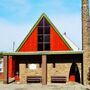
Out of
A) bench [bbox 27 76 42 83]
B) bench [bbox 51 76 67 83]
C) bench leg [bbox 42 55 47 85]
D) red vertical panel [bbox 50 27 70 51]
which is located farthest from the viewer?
red vertical panel [bbox 50 27 70 51]

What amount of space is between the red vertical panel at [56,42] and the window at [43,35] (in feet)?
1.58

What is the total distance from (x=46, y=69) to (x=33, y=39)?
4.91 m

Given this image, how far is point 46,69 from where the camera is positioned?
113 feet

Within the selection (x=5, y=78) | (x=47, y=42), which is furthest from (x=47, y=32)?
(x=5, y=78)

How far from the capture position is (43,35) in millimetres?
37812

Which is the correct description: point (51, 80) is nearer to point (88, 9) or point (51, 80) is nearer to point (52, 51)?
point (52, 51)

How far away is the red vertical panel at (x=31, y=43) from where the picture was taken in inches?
1481

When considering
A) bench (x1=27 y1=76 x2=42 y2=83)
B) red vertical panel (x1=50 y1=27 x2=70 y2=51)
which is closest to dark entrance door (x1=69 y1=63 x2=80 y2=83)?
red vertical panel (x1=50 y1=27 x2=70 y2=51)

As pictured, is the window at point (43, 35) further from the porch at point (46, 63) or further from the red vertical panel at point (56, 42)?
the porch at point (46, 63)

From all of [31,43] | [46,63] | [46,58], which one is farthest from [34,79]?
[31,43]

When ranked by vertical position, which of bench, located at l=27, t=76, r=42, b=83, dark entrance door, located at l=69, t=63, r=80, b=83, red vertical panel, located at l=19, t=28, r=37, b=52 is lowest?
bench, located at l=27, t=76, r=42, b=83

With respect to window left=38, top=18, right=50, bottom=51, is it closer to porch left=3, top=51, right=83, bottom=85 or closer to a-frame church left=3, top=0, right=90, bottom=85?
a-frame church left=3, top=0, right=90, bottom=85

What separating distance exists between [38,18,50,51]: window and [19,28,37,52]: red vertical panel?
50 centimetres

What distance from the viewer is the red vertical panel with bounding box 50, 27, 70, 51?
3700 centimetres
